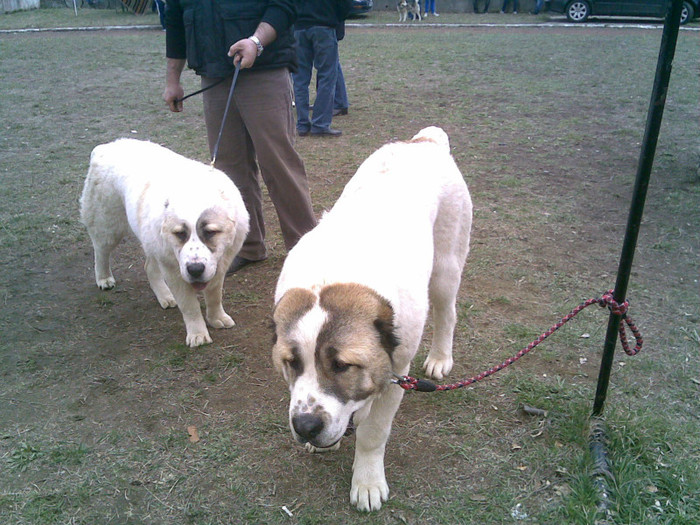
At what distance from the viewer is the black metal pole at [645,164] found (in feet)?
7.07

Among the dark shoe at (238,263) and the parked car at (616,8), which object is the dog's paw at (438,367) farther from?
the parked car at (616,8)

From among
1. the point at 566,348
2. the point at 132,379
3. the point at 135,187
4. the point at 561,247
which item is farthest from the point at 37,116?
the point at 566,348

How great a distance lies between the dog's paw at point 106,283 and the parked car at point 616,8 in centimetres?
2072

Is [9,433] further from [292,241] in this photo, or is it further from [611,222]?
[611,222]

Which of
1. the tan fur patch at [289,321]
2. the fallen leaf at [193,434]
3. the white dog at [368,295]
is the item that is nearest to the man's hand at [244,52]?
the white dog at [368,295]

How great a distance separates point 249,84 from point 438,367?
7.93ft

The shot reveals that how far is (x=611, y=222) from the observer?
535cm

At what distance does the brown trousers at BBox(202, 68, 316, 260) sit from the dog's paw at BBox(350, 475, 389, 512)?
238cm

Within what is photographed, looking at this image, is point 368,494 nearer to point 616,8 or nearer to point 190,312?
point 190,312

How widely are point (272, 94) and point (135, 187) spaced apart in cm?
119

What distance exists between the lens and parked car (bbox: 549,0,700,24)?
1900 cm

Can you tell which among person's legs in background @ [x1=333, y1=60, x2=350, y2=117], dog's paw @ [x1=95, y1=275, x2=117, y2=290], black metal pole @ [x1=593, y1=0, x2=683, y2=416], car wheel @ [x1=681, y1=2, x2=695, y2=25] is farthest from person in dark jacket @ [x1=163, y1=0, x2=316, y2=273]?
car wheel @ [x1=681, y1=2, x2=695, y2=25]

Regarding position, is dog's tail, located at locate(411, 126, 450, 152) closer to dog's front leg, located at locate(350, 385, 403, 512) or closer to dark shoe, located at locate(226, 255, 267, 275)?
dog's front leg, located at locate(350, 385, 403, 512)

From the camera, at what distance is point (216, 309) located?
4004 mm
